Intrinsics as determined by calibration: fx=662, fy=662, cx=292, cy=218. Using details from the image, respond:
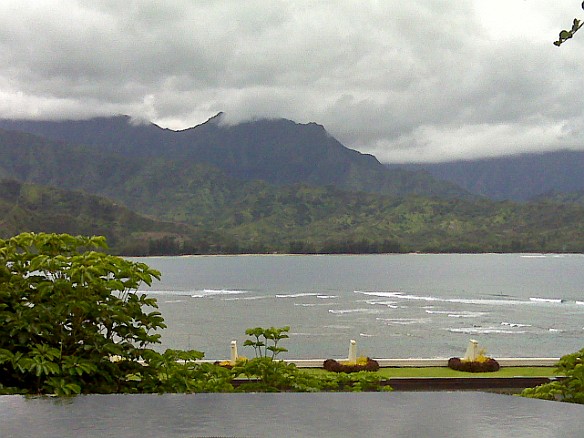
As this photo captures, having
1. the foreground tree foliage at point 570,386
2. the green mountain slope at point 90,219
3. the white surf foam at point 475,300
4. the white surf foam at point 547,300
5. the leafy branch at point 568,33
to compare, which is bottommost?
the white surf foam at point 475,300

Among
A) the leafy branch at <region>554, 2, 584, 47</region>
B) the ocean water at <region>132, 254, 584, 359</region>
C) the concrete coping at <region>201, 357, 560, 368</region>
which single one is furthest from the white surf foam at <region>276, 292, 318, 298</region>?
the leafy branch at <region>554, 2, 584, 47</region>

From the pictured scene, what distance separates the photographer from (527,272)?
12356 cm

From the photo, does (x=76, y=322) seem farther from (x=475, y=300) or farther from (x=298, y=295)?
(x=298, y=295)

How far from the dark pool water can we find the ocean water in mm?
35012

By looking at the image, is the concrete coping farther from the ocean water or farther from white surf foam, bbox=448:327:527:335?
white surf foam, bbox=448:327:527:335

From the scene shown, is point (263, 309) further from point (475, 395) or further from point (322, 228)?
point (322, 228)

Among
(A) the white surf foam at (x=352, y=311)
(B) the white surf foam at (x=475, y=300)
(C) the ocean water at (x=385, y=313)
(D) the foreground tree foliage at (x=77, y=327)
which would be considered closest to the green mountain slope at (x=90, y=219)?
(C) the ocean water at (x=385, y=313)

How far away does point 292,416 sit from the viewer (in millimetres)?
1812

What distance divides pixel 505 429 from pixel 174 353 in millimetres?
3381

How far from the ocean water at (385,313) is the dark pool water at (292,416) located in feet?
115

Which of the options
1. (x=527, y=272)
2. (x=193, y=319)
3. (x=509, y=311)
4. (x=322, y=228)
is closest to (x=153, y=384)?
(x=193, y=319)

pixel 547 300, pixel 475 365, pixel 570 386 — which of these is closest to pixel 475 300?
pixel 547 300

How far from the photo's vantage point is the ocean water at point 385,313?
42.4 meters

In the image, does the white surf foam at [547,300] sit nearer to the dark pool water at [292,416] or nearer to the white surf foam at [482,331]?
the white surf foam at [482,331]
